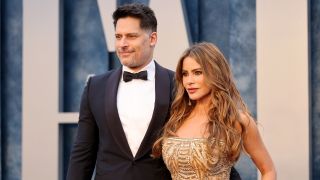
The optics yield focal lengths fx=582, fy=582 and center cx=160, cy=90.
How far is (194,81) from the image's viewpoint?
6.56 feet

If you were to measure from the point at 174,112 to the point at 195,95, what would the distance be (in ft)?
0.39

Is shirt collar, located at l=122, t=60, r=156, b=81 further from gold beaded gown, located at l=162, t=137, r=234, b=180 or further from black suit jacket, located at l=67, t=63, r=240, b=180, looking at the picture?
gold beaded gown, located at l=162, t=137, r=234, b=180

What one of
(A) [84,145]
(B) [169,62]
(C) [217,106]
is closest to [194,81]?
(C) [217,106]

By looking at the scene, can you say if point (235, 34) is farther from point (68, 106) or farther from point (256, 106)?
point (68, 106)

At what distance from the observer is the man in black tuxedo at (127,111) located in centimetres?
204

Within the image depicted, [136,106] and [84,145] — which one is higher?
[136,106]

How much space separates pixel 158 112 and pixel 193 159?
0.21 metres

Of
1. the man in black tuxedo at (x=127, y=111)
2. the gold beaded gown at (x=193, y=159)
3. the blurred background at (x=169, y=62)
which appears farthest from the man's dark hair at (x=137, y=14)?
the blurred background at (x=169, y=62)

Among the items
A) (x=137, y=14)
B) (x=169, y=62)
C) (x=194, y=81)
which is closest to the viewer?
(x=194, y=81)

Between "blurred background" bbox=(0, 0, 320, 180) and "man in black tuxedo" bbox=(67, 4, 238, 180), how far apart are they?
127 cm

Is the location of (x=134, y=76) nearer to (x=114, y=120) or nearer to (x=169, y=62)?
(x=114, y=120)

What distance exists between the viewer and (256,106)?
133 inches

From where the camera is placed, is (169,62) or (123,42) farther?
(169,62)

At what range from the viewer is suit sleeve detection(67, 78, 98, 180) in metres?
2.13
